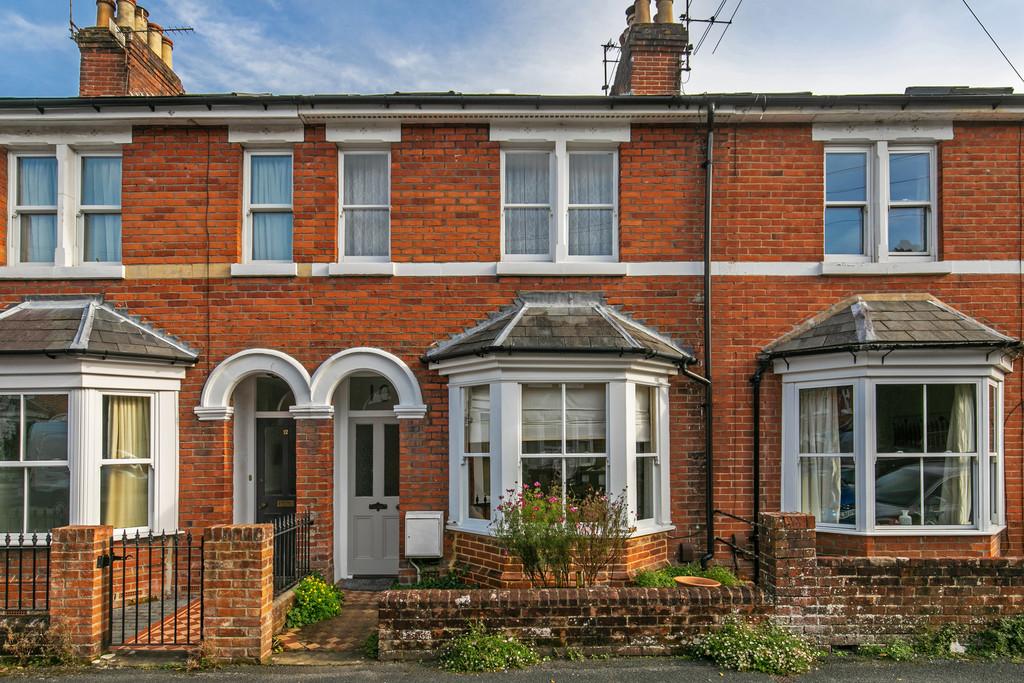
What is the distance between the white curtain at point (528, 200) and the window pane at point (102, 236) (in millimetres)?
5165

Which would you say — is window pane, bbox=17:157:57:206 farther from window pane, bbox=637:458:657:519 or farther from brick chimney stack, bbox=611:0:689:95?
window pane, bbox=637:458:657:519

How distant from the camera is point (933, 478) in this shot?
8281mm

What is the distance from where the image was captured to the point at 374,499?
952 centimetres

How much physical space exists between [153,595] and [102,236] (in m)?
4.66

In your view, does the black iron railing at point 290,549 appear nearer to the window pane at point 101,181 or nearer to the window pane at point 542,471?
the window pane at point 542,471

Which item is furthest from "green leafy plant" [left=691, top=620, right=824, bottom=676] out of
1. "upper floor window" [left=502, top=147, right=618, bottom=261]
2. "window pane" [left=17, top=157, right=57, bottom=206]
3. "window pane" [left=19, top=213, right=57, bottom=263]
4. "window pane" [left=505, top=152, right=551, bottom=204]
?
"window pane" [left=17, top=157, right=57, bottom=206]

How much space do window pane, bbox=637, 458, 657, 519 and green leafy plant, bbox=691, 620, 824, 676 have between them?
228 centimetres

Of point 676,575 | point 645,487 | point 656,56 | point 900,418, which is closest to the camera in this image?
point 676,575

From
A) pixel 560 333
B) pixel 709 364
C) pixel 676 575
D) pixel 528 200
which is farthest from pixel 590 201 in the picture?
pixel 676 575

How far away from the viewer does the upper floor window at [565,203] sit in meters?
9.34

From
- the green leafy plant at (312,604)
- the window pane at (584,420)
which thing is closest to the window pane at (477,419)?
the window pane at (584,420)

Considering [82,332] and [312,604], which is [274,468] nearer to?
[312,604]

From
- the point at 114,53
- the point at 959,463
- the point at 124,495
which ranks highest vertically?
the point at 114,53

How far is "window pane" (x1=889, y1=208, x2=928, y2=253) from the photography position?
927cm
